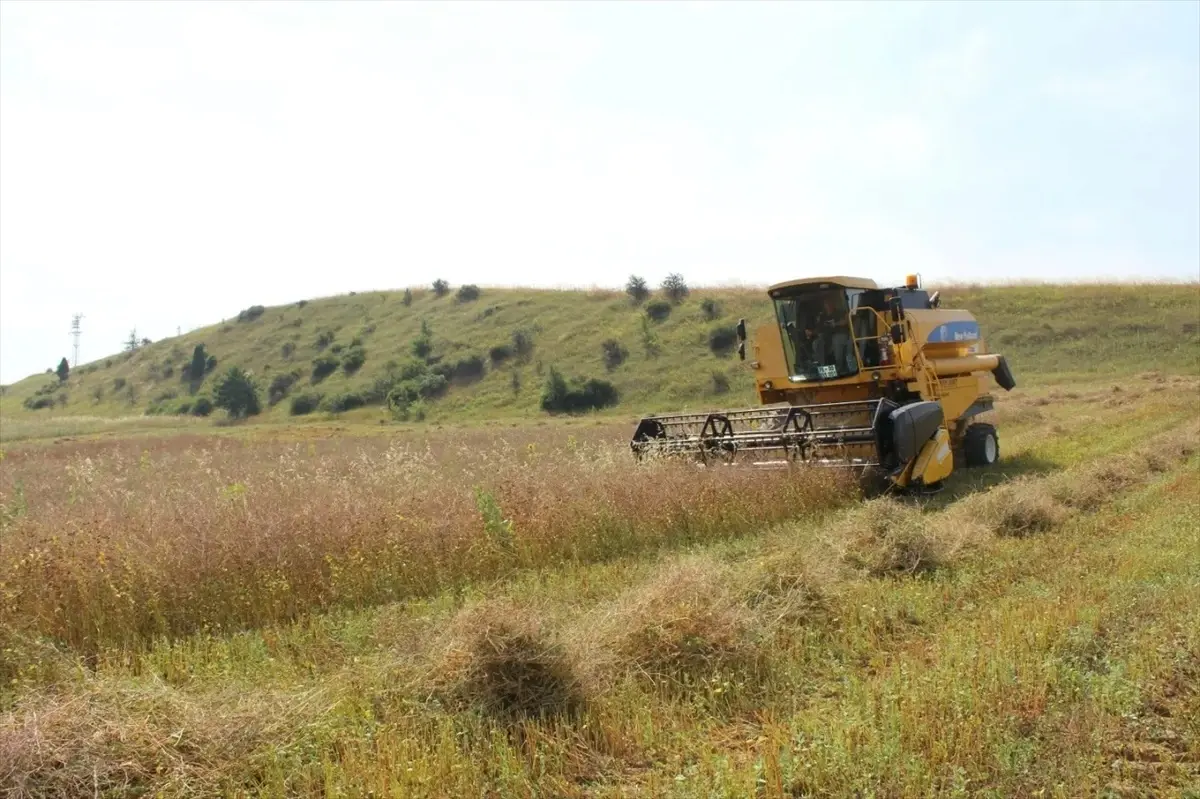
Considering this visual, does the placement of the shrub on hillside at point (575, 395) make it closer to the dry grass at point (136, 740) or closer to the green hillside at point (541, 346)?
the green hillside at point (541, 346)

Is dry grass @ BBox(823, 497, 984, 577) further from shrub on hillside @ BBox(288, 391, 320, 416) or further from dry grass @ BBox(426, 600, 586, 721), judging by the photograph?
shrub on hillside @ BBox(288, 391, 320, 416)

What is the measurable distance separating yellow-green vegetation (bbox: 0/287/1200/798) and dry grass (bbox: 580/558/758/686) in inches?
0.8

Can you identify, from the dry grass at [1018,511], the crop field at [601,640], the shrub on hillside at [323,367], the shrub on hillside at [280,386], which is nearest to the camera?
the crop field at [601,640]

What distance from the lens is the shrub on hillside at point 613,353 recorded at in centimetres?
4528

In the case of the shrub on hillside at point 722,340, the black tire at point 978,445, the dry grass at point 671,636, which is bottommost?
the black tire at point 978,445

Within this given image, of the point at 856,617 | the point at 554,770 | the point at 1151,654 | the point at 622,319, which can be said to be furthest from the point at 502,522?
the point at 622,319

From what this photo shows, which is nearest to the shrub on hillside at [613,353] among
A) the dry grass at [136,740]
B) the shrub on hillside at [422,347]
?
the shrub on hillside at [422,347]

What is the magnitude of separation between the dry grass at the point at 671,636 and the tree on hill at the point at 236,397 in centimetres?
5249

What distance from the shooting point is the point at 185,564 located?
252 inches

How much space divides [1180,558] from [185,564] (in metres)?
7.22

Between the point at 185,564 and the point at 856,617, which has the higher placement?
the point at 185,564

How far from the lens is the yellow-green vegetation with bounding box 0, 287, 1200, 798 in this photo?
3693mm

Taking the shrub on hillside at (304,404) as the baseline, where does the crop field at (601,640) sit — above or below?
below

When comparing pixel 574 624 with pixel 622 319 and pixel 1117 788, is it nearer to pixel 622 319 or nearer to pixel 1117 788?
pixel 1117 788
